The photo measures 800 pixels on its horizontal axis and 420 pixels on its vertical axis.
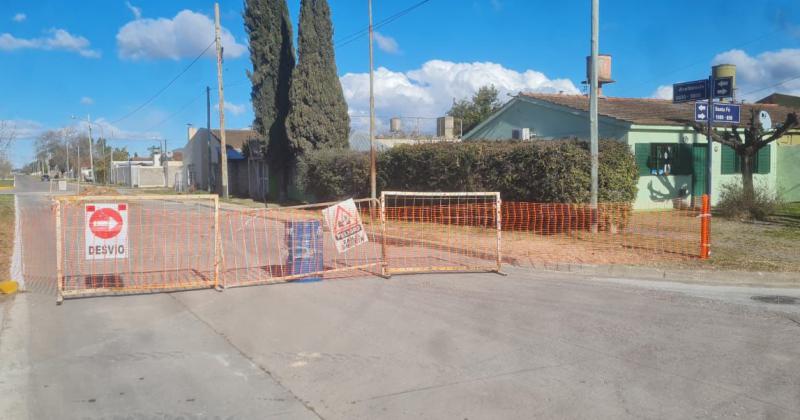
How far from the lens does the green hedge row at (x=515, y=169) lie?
15633 mm

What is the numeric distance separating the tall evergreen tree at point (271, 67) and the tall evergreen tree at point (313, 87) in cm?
328

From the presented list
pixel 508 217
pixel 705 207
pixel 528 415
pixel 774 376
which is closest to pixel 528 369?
pixel 528 415

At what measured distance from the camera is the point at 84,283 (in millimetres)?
10484

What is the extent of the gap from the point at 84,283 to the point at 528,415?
8357mm

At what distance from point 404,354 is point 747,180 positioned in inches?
674

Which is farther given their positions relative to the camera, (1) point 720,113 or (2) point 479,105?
(2) point 479,105

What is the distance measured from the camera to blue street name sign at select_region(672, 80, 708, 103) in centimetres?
1917

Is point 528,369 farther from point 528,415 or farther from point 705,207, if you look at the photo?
point 705,207

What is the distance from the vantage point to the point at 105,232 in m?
9.21

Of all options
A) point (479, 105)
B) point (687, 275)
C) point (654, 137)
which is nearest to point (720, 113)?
point (654, 137)

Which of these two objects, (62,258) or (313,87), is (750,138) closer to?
(313,87)

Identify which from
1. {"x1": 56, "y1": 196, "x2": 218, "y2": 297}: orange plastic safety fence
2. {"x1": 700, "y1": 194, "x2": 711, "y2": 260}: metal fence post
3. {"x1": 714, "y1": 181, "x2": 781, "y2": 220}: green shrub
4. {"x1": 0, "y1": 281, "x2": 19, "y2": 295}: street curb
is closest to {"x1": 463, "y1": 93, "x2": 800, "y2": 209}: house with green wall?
{"x1": 714, "y1": 181, "x2": 781, "y2": 220}: green shrub

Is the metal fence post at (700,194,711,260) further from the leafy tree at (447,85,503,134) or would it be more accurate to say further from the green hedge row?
the leafy tree at (447,85,503,134)

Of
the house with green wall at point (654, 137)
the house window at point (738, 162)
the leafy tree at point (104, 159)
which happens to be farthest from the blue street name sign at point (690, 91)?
the leafy tree at point (104, 159)
